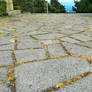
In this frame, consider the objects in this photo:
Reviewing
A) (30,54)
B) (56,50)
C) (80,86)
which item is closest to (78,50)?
(56,50)

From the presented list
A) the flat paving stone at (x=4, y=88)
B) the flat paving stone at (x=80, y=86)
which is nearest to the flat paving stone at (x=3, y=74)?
the flat paving stone at (x=4, y=88)

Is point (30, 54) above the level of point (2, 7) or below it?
below

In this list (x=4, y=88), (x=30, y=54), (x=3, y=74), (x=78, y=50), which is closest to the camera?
(x=4, y=88)

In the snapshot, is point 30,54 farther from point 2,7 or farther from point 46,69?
point 2,7

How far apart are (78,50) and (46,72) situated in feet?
2.93

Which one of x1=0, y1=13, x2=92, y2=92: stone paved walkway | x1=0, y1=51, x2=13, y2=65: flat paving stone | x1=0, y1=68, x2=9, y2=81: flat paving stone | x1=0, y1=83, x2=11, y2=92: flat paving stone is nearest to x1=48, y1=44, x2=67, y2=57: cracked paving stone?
x1=0, y1=13, x2=92, y2=92: stone paved walkway

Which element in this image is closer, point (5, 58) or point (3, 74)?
point (3, 74)

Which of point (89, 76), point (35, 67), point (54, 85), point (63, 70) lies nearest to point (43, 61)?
point (35, 67)

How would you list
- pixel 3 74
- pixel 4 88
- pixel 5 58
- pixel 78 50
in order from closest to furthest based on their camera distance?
pixel 4 88
pixel 3 74
pixel 5 58
pixel 78 50

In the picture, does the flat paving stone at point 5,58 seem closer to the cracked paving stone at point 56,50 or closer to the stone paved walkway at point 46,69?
the stone paved walkway at point 46,69

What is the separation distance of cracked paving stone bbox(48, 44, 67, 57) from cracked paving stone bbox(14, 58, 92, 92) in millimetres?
203

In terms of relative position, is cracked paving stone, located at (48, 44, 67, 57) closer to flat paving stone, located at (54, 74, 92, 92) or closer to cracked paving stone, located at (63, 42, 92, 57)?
cracked paving stone, located at (63, 42, 92, 57)

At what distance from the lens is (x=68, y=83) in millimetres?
1233

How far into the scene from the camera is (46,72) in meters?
1.41
